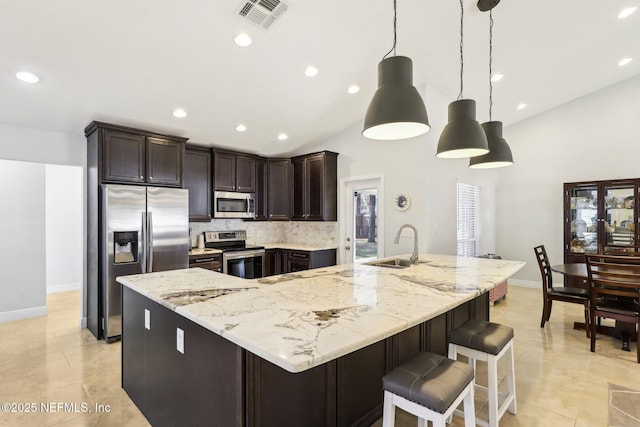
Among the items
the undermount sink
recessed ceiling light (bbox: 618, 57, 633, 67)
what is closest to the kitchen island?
the undermount sink

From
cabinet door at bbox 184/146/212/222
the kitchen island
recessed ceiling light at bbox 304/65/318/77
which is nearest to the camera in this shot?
the kitchen island

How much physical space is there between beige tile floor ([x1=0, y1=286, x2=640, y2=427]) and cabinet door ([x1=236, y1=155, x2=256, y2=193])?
9.24 feet

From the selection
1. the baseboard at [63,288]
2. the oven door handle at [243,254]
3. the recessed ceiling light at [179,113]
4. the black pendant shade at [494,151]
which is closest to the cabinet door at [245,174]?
the oven door handle at [243,254]

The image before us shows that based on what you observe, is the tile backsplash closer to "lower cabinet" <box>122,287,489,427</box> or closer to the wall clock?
the wall clock

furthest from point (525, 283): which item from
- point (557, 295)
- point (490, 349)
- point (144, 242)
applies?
point (144, 242)

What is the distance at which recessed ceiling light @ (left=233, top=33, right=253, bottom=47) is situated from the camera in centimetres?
286

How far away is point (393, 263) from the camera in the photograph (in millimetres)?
3336

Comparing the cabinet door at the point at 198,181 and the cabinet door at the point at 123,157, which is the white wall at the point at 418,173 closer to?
the cabinet door at the point at 198,181

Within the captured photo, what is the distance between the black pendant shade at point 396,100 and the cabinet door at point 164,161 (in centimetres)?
315

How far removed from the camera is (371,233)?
5148mm

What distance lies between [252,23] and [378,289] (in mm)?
2457

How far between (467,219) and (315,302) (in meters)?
4.75

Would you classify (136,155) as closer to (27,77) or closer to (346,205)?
(27,77)

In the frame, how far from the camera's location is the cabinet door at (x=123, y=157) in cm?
368
